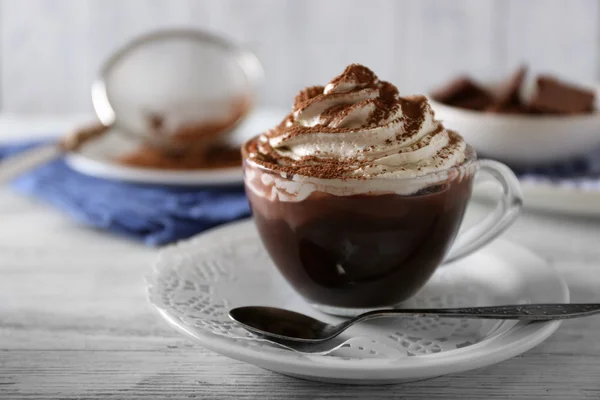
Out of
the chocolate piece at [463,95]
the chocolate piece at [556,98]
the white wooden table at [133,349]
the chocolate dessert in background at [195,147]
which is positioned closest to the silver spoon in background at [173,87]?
the chocolate dessert in background at [195,147]

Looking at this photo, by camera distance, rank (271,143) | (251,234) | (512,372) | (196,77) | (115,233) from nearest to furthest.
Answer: (512,372) < (271,143) < (251,234) < (115,233) < (196,77)

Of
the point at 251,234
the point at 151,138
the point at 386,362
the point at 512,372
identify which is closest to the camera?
the point at 386,362

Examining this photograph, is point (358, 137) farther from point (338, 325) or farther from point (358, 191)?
point (338, 325)

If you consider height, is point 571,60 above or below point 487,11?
below

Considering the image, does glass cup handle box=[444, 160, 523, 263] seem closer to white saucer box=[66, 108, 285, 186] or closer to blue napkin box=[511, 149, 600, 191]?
blue napkin box=[511, 149, 600, 191]

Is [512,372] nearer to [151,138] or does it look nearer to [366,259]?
[366,259]

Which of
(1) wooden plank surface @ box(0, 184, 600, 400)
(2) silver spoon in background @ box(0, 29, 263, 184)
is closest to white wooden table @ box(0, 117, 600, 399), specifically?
(1) wooden plank surface @ box(0, 184, 600, 400)

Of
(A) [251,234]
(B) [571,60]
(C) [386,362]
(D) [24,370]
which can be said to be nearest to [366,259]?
(C) [386,362]
